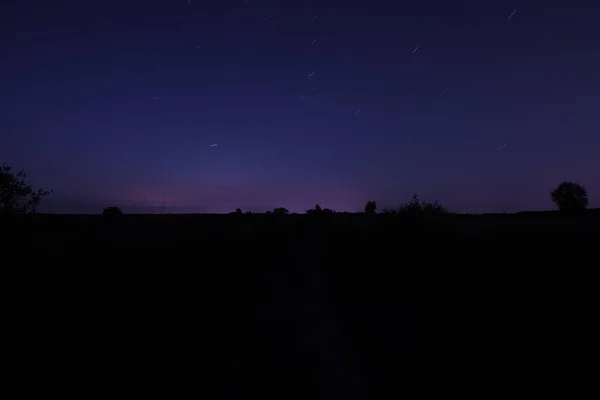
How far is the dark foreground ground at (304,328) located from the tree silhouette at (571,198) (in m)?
63.9

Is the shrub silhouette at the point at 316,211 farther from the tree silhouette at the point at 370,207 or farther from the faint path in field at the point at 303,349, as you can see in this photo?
the faint path in field at the point at 303,349

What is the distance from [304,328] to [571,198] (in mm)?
75566

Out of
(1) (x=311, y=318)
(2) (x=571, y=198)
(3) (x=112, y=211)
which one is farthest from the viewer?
(3) (x=112, y=211)

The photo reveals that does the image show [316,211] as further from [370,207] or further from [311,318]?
[311,318]

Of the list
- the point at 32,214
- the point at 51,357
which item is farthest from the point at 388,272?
the point at 32,214

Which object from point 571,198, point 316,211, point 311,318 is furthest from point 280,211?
point 311,318

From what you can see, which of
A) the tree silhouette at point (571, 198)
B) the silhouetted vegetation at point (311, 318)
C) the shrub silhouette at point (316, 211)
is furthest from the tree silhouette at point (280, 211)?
the silhouetted vegetation at point (311, 318)

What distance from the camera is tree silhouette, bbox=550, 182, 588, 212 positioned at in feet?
197

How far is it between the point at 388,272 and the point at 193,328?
346 inches

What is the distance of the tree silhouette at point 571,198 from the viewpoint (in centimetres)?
6019

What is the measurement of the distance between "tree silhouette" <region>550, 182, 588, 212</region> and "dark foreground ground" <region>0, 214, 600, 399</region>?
63898 mm

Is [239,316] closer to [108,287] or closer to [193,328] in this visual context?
[193,328]

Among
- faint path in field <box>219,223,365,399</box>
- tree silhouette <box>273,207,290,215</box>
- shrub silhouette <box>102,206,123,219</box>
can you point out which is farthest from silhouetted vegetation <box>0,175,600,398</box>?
tree silhouette <box>273,207,290,215</box>

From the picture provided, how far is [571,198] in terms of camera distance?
6072 centimetres
